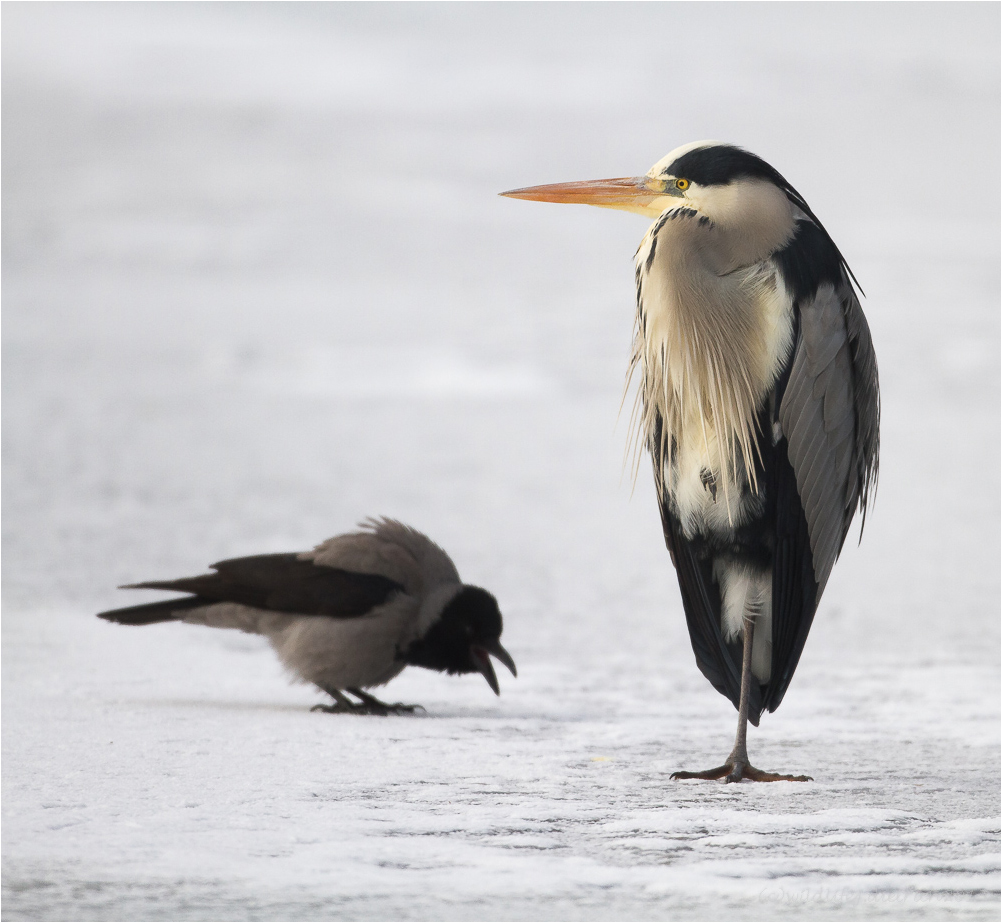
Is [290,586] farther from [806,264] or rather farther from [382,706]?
[806,264]

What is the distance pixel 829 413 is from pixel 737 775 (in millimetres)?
736

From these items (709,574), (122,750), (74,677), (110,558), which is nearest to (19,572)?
(110,558)

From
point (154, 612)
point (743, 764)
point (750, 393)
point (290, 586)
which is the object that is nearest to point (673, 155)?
point (750, 393)

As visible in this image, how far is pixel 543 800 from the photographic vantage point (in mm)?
2199

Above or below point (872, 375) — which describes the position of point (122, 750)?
below

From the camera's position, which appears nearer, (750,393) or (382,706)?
(750,393)

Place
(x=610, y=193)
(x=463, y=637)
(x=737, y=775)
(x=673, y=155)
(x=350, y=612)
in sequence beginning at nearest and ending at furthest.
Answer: (x=737, y=775) < (x=673, y=155) < (x=610, y=193) < (x=350, y=612) < (x=463, y=637)

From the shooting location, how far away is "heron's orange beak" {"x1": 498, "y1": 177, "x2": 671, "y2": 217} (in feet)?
8.69

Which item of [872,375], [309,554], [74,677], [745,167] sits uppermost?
[745,167]

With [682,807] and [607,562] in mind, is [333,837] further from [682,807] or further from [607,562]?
[607,562]

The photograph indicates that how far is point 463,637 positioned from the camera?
10.3ft

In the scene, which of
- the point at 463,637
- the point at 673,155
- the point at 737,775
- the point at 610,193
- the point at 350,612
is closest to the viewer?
the point at 737,775

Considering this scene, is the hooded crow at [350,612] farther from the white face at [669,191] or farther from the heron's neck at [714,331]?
the white face at [669,191]

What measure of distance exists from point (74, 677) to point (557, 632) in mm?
1607
